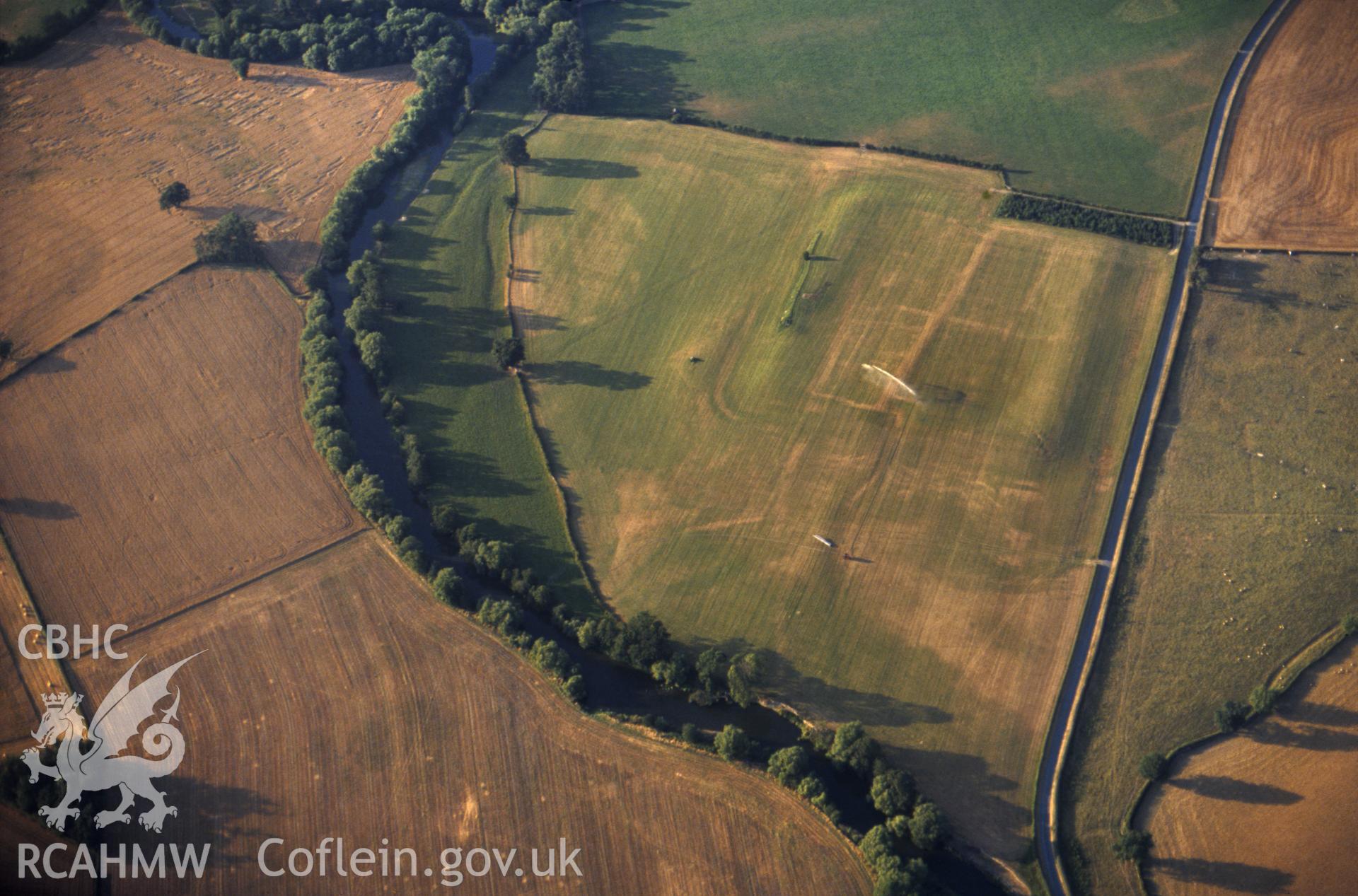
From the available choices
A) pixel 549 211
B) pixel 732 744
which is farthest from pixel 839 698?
pixel 549 211

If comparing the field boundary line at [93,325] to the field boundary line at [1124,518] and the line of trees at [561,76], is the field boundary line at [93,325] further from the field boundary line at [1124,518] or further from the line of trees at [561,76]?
the field boundary line at [1124,518]

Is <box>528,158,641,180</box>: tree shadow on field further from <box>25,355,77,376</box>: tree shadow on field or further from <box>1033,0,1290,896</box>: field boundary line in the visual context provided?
<box>1033,0,1290,896</box>: field boundary line

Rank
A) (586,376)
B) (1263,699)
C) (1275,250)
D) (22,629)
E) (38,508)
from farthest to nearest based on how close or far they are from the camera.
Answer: (1275,250), (586,376), (38,508), (22,629), (1263,699)

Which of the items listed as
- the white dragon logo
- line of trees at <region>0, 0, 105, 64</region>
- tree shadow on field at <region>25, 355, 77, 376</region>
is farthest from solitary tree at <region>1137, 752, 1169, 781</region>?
line of trees at <region>0, 0, 105, 64</region>

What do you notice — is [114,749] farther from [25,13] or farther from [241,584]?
[25,13]

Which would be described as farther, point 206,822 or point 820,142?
point 820,142

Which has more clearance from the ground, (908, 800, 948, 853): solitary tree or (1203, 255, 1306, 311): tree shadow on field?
(1203, 255, 1306, 311): tree shadow on field

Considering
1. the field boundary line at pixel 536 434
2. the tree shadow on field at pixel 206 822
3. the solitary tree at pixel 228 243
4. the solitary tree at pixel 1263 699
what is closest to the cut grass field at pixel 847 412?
the field boundary line at pixel 536 434
